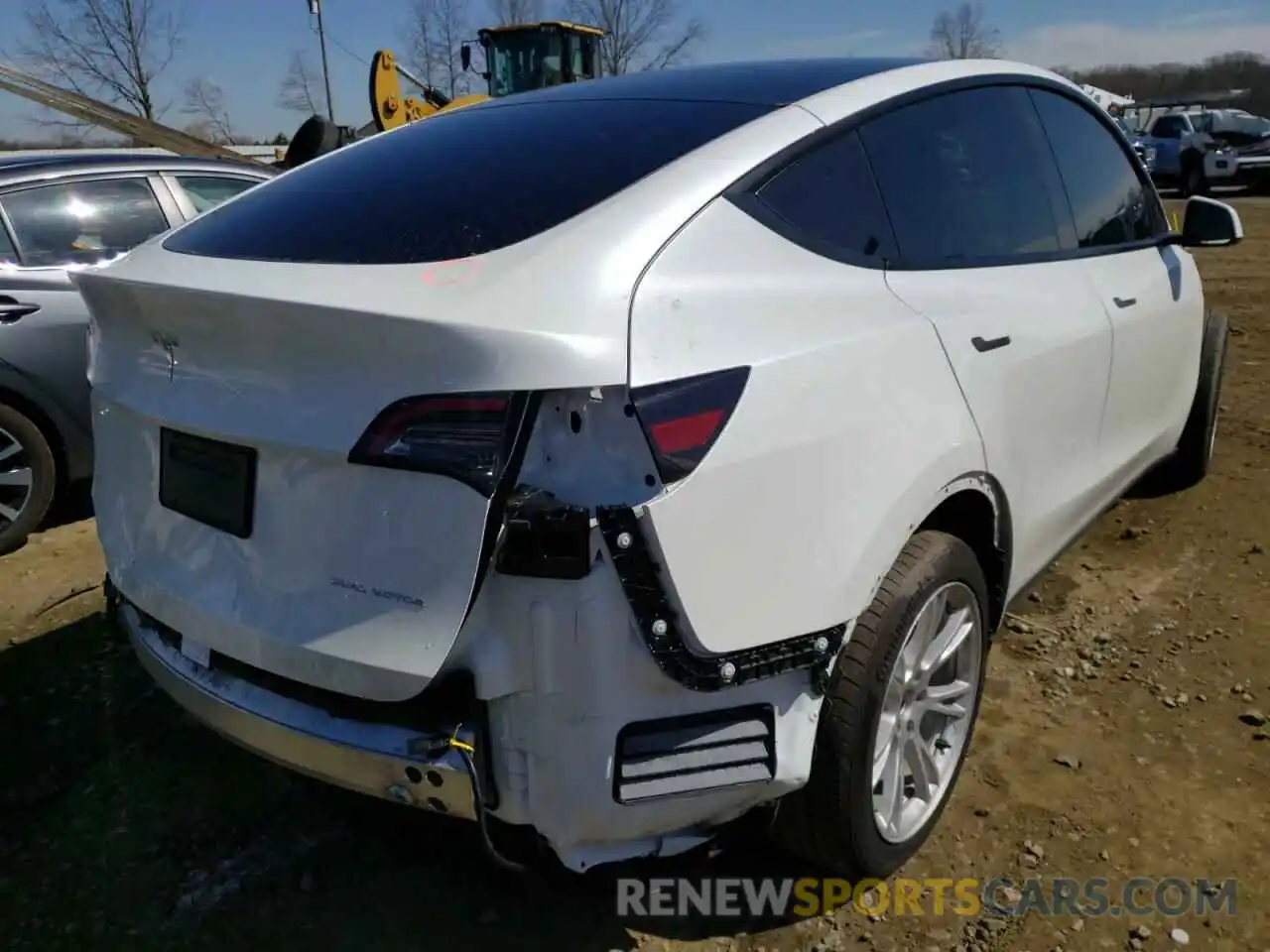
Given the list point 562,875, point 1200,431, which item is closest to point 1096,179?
point 1200,431

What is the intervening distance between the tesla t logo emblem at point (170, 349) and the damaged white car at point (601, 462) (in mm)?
31

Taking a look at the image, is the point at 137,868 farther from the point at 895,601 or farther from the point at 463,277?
the point at 895,601

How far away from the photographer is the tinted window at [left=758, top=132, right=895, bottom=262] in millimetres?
2006

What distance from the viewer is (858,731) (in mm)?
1946

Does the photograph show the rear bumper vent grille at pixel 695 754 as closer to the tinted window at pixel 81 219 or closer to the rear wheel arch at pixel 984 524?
the rear wheel arch at pixel 984 524

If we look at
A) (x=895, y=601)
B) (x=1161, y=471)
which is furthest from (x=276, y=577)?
(x=1161, y=471)

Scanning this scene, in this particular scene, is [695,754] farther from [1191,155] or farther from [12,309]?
[1191,155]

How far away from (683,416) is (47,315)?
3950 mm

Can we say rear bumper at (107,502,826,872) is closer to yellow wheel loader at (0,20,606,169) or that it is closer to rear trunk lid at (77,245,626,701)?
rear trunk lid at (77,245,626,701)

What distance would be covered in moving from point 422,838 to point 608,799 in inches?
39.7

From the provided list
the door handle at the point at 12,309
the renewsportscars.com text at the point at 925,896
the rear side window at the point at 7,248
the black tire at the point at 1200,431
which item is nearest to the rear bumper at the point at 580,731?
the renewsportscars.com text at the point at 925,896

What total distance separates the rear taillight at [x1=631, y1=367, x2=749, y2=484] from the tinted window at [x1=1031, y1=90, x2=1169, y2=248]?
6.06 ft

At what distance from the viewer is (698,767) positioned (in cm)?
171

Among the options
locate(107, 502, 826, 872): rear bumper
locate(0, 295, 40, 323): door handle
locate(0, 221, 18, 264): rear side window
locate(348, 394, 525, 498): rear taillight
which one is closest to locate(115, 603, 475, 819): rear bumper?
locate(107, 502, 826, 872): rear bumper
